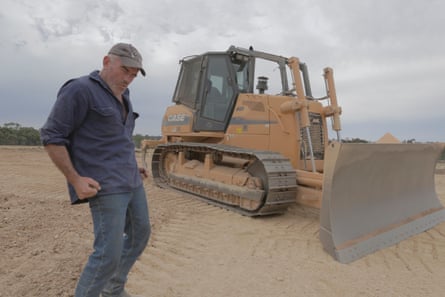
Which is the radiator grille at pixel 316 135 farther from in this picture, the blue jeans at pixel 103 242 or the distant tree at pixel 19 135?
the distant tree at pixel 19 135

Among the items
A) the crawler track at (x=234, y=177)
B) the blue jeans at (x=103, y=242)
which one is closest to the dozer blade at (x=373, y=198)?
the crawler track at (x=234, y=177)

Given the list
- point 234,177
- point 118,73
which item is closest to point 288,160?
point 234,177

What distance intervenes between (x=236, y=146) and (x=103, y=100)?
4.13 meters

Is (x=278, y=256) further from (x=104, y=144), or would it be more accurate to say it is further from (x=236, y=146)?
(x=236, y=146)

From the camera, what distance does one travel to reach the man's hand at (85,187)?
187cm

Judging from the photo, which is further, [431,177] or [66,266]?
[431,177]

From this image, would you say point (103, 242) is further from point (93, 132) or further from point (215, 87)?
point (215, 87)

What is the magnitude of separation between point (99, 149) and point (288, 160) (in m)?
3.49

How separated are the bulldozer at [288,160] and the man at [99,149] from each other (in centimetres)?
237

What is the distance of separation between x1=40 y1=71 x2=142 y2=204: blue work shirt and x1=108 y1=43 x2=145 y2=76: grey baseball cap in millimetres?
186

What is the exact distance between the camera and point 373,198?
14.1 ft

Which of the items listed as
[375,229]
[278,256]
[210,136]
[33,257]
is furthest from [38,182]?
[375,229]

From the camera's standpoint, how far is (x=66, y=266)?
300 cm

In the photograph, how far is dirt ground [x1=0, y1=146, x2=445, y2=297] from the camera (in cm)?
280
